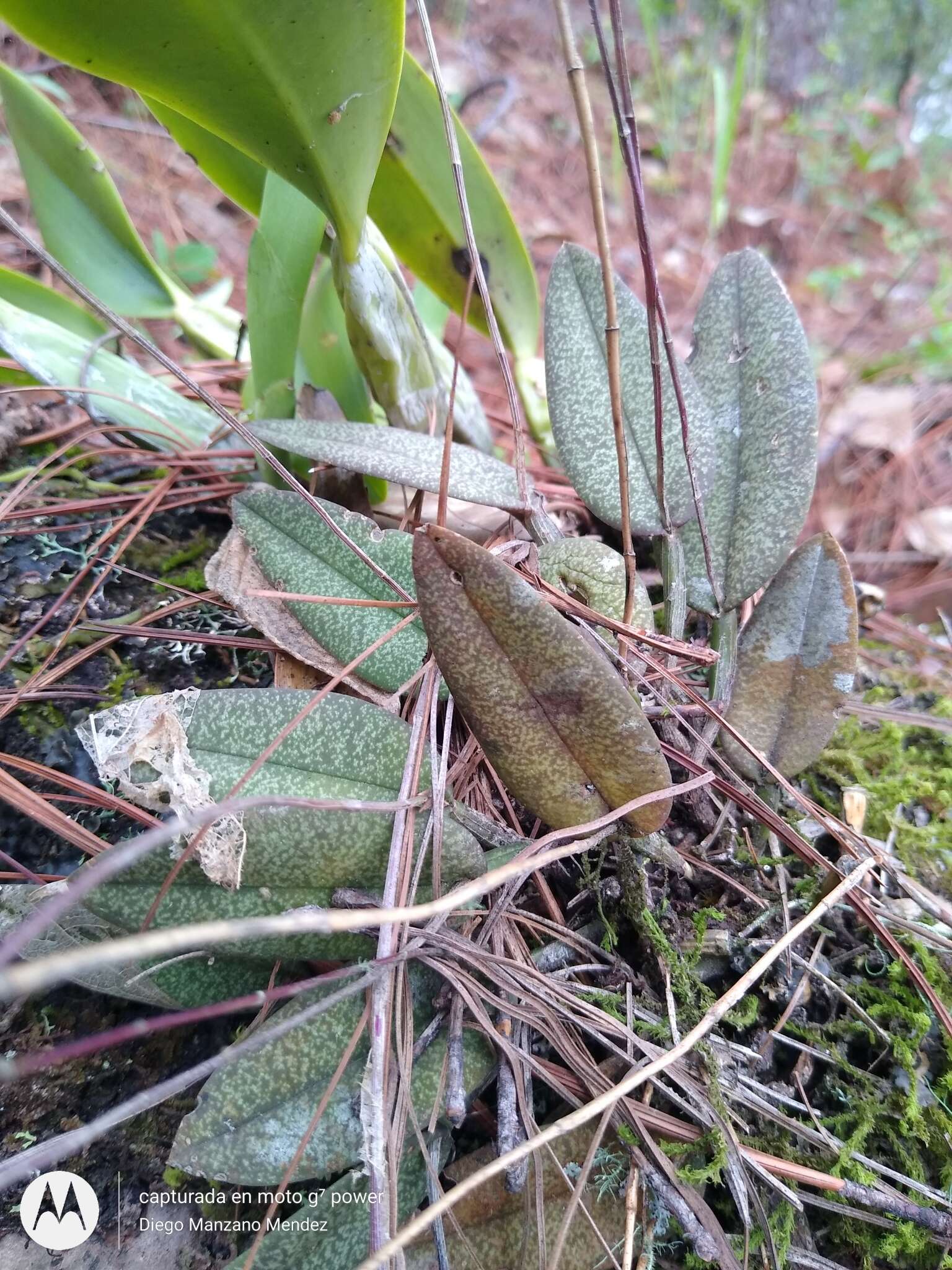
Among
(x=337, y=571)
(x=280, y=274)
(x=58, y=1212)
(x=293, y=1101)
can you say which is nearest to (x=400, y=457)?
(x=337, y=571)

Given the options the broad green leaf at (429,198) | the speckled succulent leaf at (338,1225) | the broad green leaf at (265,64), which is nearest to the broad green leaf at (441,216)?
the broad green leaf at (429,198)

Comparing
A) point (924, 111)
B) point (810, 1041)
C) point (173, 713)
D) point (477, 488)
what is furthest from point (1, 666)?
point (924, 111)

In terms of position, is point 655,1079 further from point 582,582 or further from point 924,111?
point 924,111

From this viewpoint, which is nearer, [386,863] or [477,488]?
[386,863]

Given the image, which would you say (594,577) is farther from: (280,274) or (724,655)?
(280,274)

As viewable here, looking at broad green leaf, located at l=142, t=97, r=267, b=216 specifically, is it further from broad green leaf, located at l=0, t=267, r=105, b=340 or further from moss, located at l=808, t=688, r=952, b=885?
moss, located at l=808, t=688, r=952, b=885

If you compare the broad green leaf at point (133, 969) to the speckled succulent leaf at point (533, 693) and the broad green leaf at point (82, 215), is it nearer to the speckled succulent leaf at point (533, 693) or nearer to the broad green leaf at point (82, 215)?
the speckled succulent leaf at point (533, 693)
